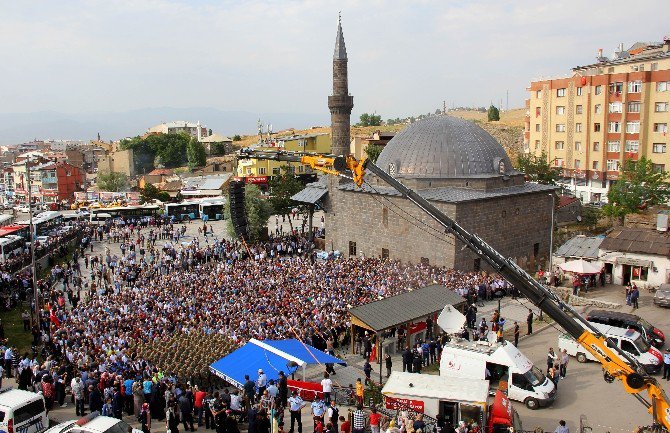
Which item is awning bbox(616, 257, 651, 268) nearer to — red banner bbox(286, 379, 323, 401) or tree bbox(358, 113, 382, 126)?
red banner bbox(286, 379, 323, 401)

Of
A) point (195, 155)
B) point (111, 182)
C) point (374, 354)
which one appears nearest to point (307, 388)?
point (374, 354)

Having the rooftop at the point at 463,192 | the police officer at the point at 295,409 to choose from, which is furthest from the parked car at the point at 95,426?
the rooftop at the point at 463,192

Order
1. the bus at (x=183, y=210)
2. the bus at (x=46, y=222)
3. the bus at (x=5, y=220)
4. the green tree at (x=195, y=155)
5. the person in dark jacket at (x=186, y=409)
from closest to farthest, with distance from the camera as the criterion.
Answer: the person in dark jacket at (x=186, y=409) < the bus at (x=46, y=222) < the bus at (x=5, y=220) < the bus at (x=183, y=210) < the green tree at (x=195, y=155)

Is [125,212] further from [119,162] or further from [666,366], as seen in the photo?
[119,162]

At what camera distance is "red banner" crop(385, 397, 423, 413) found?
1356 cm

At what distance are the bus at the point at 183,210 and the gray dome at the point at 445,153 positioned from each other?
82.9 feet

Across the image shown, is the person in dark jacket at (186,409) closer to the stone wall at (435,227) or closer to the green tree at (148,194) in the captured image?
the stone wall at (435,227)

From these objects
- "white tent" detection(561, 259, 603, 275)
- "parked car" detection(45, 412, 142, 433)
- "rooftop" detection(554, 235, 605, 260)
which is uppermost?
"rooftop" detection(554, 235, 605, 260)

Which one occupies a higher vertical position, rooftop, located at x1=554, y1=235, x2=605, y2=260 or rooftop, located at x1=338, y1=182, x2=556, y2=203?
rooftop, located at x1=338, y1=182, x2=556, y2=203

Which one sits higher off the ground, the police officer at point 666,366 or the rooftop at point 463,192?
the rooftop at point 463,192

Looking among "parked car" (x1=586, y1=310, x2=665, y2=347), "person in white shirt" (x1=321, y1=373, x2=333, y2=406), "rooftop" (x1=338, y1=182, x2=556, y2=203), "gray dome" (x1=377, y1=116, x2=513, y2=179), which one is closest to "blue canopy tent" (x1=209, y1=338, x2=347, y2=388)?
"person in white shirt" (x1=321, y1=373, x2=333, y2=406)

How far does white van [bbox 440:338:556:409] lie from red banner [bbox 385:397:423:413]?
118 inches

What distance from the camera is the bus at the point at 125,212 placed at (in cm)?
5322

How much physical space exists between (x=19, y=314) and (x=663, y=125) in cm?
4615
